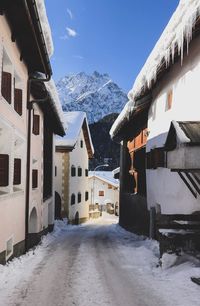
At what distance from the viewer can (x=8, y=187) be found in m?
10.8

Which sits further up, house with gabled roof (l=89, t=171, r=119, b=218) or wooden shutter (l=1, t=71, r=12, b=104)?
wooden shutter (l=1, t=71, r=12, b=104)

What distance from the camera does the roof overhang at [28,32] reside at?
9.22 metres

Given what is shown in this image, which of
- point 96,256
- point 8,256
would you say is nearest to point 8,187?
point 8,256

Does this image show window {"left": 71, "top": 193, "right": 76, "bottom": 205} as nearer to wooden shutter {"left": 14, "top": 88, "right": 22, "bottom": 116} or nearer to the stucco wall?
the stucco wall

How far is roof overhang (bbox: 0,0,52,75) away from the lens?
30.2 ft

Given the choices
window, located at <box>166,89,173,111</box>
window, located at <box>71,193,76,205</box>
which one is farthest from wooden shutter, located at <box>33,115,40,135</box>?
window, located at <box>71,193,76,205</box>

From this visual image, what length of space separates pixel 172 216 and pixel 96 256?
3.57m

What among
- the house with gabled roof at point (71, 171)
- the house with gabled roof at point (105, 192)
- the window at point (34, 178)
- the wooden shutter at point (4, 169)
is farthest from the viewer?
the house with gabled roof at point (105, 192)

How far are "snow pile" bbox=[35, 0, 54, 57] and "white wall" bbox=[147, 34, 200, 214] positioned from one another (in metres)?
4.00

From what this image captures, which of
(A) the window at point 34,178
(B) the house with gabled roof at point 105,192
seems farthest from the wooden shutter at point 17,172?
(B) the house with gabled roof at point 105,192

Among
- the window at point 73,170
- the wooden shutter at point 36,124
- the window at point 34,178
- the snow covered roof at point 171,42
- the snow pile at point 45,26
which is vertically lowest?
the window at point 34,178

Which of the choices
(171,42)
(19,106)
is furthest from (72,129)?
(171,42)

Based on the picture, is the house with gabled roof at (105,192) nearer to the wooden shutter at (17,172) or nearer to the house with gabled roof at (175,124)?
the house with gabled roof at (175,124)

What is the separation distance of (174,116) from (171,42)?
3.05 metres
